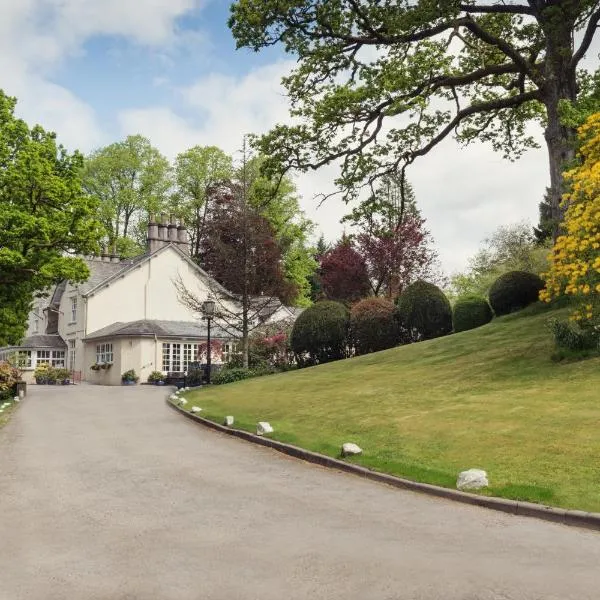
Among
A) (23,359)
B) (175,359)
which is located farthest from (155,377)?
(23,359)

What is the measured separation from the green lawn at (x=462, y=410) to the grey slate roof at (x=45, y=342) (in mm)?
28347

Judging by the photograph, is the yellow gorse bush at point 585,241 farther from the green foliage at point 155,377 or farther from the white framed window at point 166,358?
the white framed window at point 166,358

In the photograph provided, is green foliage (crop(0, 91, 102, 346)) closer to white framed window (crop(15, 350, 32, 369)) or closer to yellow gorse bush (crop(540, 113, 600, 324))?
white framed window (crop(15, 350, 32, 369))

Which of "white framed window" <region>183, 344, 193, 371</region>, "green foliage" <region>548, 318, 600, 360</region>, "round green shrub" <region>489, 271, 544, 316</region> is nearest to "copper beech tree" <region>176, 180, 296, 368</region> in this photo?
"round green shrub" <region>489, 271, 544, 316</region>

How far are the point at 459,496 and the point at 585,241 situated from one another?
819 centimetres

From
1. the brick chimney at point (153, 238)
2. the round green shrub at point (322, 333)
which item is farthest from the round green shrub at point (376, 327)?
the brick chimney at point (153, 238)

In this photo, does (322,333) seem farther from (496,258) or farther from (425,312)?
(496,258)

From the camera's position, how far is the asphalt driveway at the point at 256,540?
16.4 feet

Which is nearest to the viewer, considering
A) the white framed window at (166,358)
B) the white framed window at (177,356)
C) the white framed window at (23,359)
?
the white framed window at (166,358)

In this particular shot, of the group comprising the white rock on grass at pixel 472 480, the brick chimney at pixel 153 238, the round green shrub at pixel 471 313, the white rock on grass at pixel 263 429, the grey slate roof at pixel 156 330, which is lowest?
the white rock on grass at pixel 472 480

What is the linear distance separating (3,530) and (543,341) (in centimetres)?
1635

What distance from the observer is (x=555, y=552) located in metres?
5.95

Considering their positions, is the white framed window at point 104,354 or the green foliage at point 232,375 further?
the white framed window at point 104,354

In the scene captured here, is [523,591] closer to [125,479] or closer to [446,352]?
[125,479]
